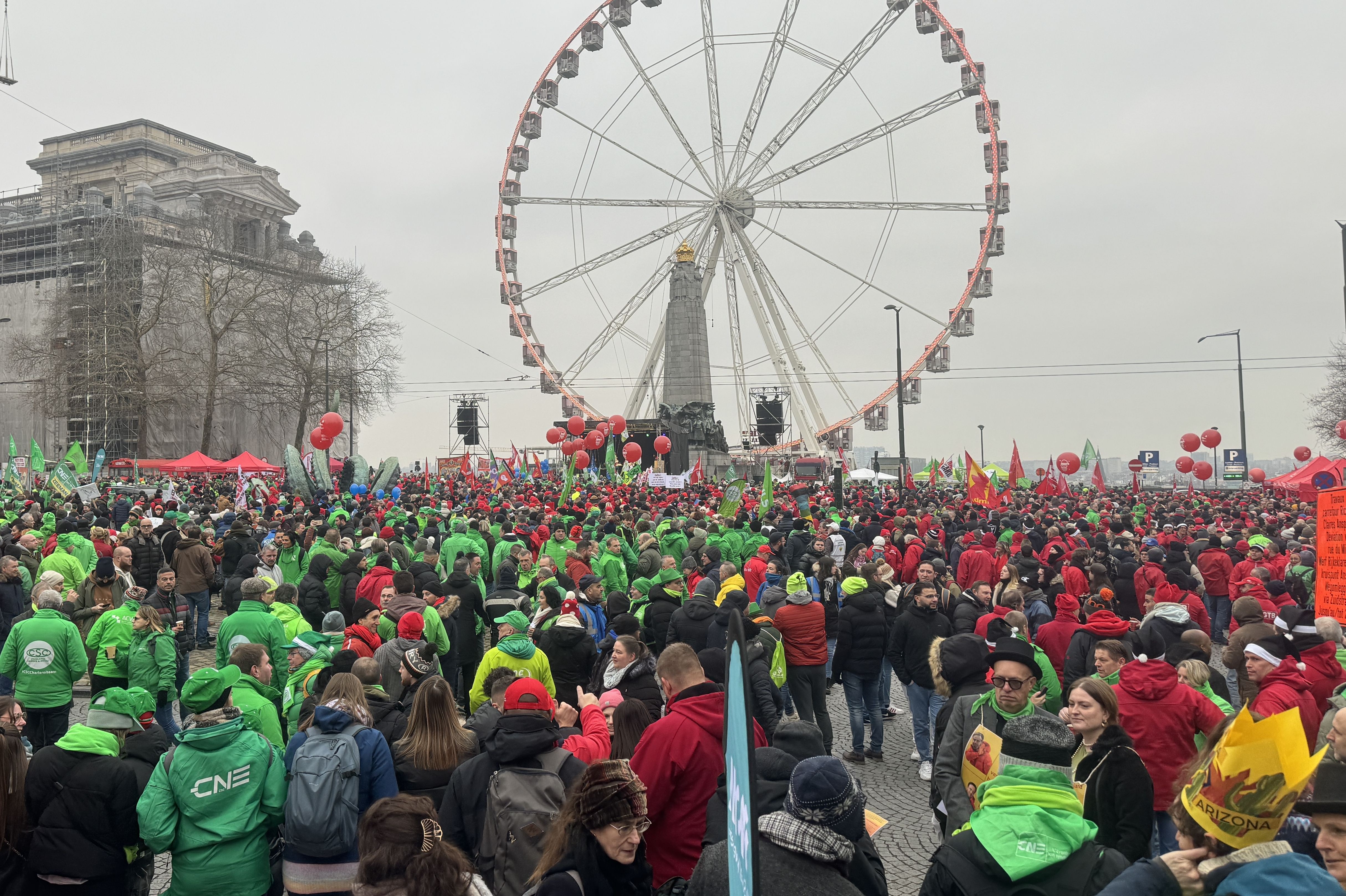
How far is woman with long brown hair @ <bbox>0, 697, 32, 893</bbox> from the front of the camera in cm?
379

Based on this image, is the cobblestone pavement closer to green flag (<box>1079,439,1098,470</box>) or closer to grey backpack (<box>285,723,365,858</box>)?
grey backpack (<box>285,723,365,858</box>)

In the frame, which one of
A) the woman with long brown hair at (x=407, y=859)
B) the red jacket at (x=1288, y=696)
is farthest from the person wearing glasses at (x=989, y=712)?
the woman with long brown hair at (x=407, y=859)

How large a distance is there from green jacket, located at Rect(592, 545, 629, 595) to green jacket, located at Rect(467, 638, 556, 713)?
4243 millimetres

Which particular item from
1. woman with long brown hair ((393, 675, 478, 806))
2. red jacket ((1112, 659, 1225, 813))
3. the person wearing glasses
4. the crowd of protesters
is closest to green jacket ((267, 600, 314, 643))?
the crowd of protesters

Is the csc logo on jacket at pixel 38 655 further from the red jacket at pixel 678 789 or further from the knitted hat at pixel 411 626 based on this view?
the red jacket at pixel 678 789

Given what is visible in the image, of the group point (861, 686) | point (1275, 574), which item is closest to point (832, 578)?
point (861, 686)

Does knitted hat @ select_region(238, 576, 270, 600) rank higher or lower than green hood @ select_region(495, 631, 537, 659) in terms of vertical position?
higher

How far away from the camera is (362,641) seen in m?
6.12

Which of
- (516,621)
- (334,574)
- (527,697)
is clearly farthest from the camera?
(334,574)

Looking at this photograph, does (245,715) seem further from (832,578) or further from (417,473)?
(417,473)

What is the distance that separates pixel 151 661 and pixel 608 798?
471cm

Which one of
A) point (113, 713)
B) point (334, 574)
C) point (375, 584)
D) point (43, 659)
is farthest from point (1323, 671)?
point (334, 574)

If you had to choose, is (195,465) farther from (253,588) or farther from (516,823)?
(516,823)

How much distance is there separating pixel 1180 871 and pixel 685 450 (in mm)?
38586
